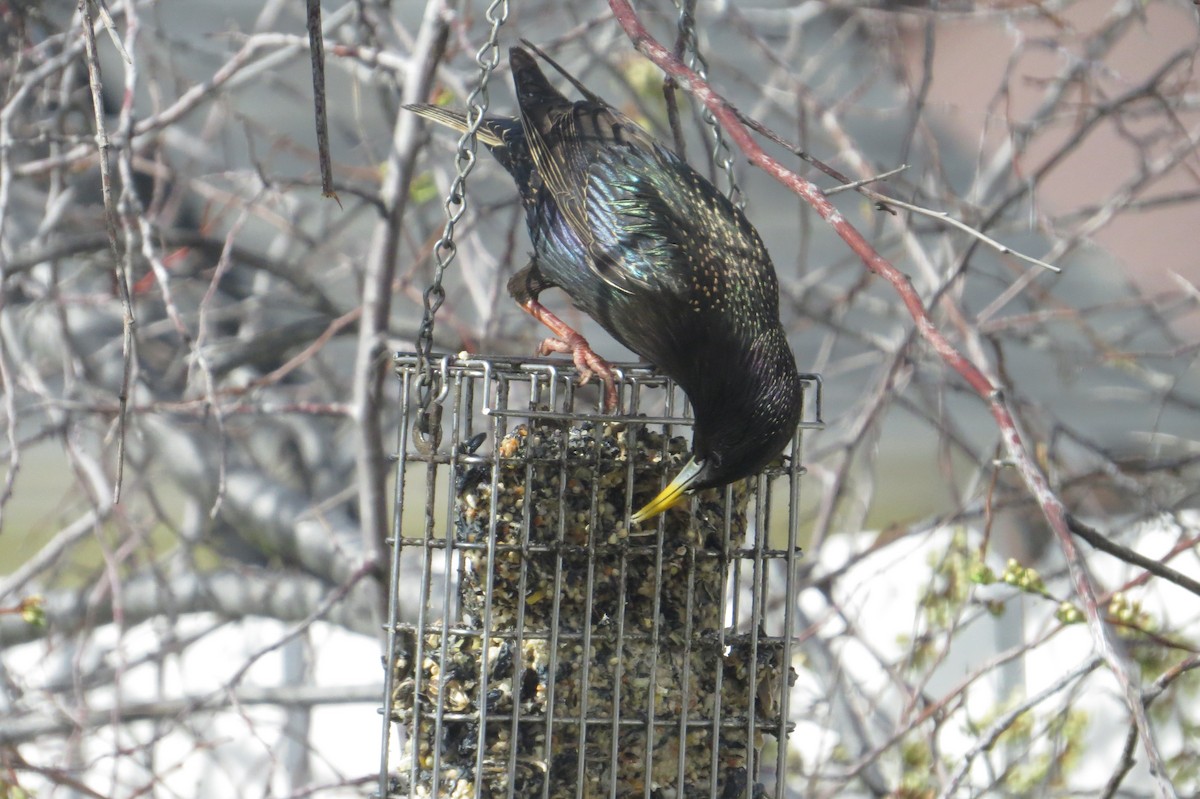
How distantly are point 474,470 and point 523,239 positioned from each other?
3.72m

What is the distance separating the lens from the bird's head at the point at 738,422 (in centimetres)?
227

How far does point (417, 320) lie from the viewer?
6.14 meters

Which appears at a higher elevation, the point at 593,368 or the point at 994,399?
the point at 593,368

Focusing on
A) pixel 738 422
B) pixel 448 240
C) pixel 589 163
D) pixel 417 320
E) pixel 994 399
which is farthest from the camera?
pixel 417 320

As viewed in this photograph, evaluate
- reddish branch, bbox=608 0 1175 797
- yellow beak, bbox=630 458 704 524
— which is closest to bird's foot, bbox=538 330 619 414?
yellow beak, bbox=630 458 704 524

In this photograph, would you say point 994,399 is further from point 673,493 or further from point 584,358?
point 584,358

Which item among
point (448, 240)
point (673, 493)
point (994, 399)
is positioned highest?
point (448, 240)

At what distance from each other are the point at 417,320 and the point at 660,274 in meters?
3.70

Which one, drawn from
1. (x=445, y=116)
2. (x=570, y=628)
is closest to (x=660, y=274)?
(x=570, y=628)

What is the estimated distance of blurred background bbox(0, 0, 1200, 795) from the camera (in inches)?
141

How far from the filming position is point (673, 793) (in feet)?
7.74

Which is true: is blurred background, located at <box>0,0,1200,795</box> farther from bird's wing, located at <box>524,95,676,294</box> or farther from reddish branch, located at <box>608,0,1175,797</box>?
reddish branch, located at <box>608,0,1175,797</box>

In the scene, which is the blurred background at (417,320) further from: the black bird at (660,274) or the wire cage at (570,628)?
the wire cage at (570,628)

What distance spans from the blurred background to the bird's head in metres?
0.73
